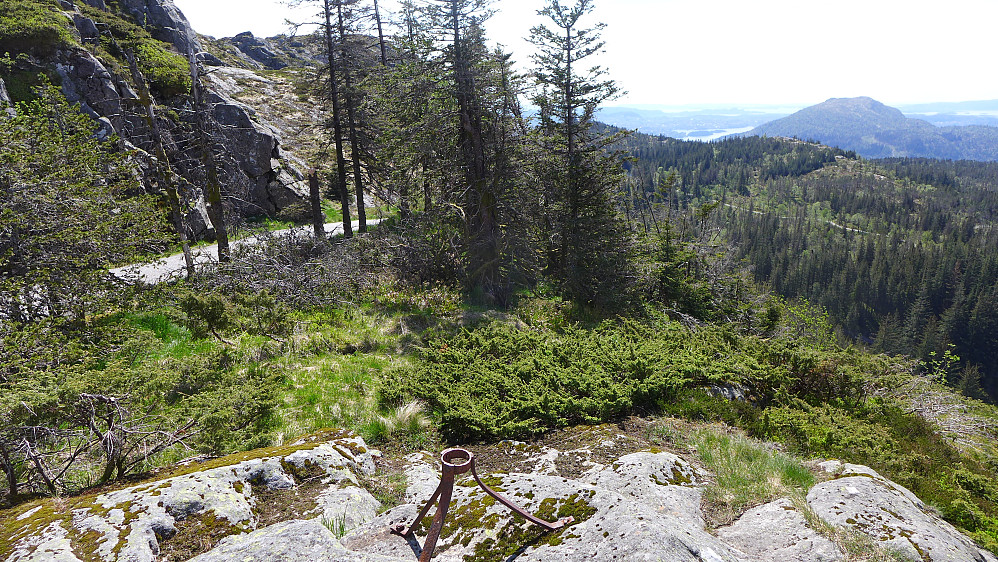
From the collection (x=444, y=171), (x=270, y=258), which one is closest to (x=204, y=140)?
(x=270, y=258)

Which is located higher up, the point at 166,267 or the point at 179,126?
the point at 179,126

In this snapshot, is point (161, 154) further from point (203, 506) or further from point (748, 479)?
point (748, 479)

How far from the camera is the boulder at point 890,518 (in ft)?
10.3

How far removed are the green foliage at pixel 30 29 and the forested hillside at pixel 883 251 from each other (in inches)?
1839

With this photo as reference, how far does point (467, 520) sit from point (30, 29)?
27177 mm

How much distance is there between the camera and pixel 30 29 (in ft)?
59.4

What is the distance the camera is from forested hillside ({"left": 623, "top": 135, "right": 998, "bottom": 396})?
91688 millimetres

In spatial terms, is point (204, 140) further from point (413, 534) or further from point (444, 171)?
point (413, 534)

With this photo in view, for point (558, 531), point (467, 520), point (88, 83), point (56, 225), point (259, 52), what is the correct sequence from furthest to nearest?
1. point (259, 52)
2. point (88, 83)
3. point (56, 225)
4. point (467, 520)
5. point (558, 531)

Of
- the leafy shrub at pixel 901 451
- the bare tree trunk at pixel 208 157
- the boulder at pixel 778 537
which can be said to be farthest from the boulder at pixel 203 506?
the bare tree trunk at pixel 208 157

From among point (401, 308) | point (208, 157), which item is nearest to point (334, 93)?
point (208, 157)

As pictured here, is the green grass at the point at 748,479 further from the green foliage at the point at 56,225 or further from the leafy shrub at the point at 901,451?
the green foliage at the point at 56,225

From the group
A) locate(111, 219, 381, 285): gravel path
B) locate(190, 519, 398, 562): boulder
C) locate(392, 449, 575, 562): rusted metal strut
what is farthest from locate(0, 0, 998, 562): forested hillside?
locate(392, 449, 575, 562): rusted metal strut

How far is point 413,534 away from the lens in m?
2.99
